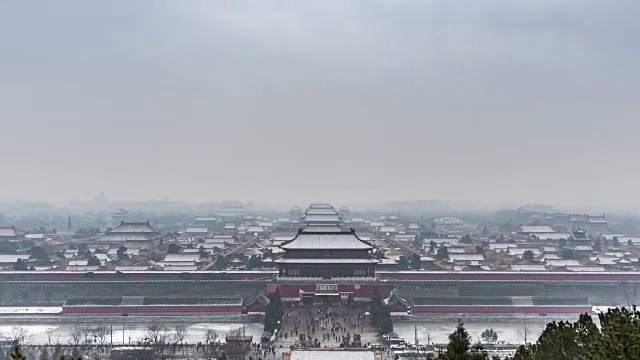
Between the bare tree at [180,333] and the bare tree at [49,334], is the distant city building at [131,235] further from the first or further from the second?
the bare tree at [180,333]

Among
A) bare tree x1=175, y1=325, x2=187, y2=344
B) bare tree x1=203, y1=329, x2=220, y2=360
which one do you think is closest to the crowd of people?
bare tree x1=203, y1=329, x2=220, y2=360

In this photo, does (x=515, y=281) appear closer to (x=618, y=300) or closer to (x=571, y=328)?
(x=618, y=300)

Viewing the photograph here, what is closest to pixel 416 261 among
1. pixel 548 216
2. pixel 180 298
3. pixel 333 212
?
pixel 180 298

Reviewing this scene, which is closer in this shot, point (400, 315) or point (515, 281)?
point (400, 315)

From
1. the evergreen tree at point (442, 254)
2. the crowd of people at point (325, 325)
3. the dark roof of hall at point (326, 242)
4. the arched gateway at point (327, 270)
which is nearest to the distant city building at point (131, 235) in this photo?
the dark roof of hall at point (326, 242)

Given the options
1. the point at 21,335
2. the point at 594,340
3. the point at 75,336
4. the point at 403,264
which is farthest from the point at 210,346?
the point at 403,264

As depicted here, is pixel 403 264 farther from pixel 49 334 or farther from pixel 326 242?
pixel 49 334
